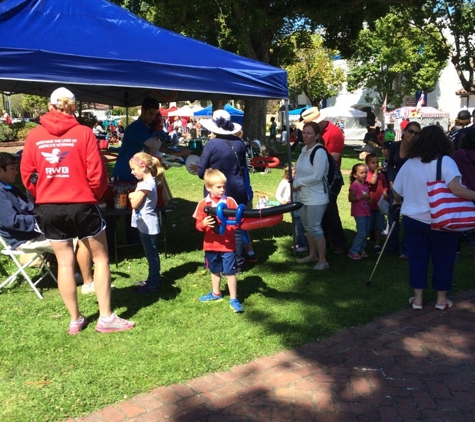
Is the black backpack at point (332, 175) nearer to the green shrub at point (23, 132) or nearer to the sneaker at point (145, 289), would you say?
the sneaker at point (145, 289)

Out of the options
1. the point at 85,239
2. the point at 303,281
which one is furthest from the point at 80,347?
the point at 303,281

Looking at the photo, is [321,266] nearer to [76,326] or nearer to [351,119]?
[76,326]

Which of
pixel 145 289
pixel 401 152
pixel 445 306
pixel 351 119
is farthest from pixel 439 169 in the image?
pixel 351 119

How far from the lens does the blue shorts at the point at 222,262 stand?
4.55 meters

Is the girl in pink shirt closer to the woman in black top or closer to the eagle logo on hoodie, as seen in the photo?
the woman in black top

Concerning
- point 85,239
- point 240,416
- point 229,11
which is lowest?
point 240,416

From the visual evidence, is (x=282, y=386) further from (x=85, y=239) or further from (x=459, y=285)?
(x=459, y=285)

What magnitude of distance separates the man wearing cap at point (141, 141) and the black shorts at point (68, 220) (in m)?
2.20

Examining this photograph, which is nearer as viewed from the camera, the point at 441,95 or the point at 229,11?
the point at 229,11

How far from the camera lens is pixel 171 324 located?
440cm

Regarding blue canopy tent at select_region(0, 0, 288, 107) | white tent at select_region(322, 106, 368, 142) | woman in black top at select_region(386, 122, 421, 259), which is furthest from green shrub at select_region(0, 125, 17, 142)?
woman in black top at select_region(386, 122, 421, 259)

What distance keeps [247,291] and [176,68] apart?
7.82ft

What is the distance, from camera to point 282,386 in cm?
348

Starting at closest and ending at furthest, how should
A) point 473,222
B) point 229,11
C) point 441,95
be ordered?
point 473,222
point 229,11
point 441,95
